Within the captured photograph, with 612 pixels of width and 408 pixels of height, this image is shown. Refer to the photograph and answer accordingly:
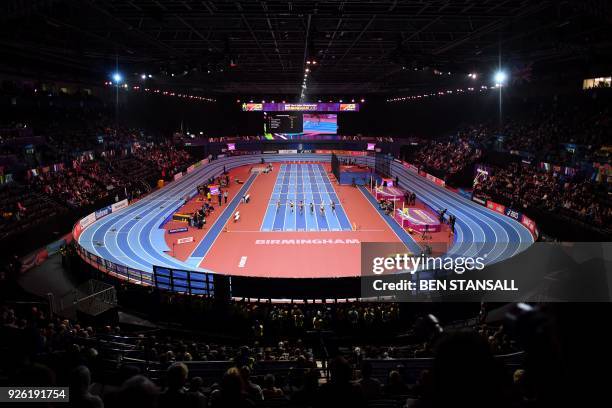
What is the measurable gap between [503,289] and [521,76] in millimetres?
15918

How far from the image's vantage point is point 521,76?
94.4 feet

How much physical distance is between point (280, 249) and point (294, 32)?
12.9 m

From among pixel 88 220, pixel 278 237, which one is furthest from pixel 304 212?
pixel 88 220

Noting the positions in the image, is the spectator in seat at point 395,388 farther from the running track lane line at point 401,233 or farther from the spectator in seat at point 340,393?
the running track lane line at point 401,233

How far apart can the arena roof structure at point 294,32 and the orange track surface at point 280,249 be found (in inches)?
431

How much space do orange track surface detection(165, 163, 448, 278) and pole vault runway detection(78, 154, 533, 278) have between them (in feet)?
0.18

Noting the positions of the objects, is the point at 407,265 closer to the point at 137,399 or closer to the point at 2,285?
the point at 2,285

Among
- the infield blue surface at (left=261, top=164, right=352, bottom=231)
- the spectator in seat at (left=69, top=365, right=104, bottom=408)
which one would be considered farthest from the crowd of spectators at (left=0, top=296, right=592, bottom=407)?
the infield blue surface at (left=261, top=164, right=352, bottom=231)

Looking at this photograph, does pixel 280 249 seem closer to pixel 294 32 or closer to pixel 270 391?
pixel 294 32

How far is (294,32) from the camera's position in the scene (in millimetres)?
24500

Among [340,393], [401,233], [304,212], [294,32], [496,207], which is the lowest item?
[401,233]

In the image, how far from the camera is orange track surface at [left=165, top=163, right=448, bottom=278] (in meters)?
23.2

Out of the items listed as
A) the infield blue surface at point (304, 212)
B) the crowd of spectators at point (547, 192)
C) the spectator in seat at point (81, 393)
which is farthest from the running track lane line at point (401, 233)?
the spectator in seat at point (81, 393)

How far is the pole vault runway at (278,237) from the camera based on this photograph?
24359mm
